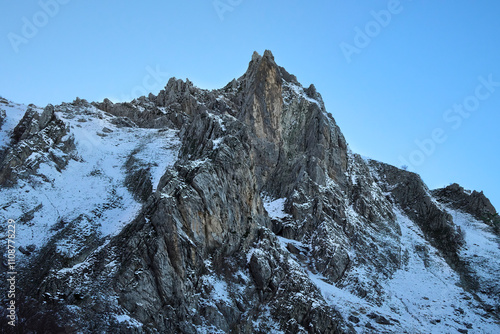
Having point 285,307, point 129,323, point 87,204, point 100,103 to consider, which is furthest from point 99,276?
point 100,103

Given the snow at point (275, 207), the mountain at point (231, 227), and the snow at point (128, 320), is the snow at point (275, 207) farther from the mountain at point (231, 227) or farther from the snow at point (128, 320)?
the snow at point (128, 320)

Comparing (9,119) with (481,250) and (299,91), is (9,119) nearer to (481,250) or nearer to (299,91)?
(299,91)

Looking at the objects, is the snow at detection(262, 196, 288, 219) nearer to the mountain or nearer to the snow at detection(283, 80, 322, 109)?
the mountain

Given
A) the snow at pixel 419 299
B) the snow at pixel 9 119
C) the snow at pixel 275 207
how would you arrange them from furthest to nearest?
the snow at pixel 275 207 < the snow at pixel 9 119 < the snow at pixel 419 299

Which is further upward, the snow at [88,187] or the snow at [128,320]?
the snow at [88,187]

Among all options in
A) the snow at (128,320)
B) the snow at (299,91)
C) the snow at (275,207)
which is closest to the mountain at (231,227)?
the snow at (128,320)

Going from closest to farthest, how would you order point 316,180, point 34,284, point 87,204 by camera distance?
point 34,284 → point 87,204 → point 316,180

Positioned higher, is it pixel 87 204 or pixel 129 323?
pixel 87 204

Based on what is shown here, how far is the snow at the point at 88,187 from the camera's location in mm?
39250

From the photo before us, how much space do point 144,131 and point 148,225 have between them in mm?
33722

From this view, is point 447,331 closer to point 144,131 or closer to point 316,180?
point 316,180

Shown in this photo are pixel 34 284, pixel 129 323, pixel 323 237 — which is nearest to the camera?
pixel 129 323

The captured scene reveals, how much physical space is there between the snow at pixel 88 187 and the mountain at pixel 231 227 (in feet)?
0.67

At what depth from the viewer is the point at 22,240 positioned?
120ft
